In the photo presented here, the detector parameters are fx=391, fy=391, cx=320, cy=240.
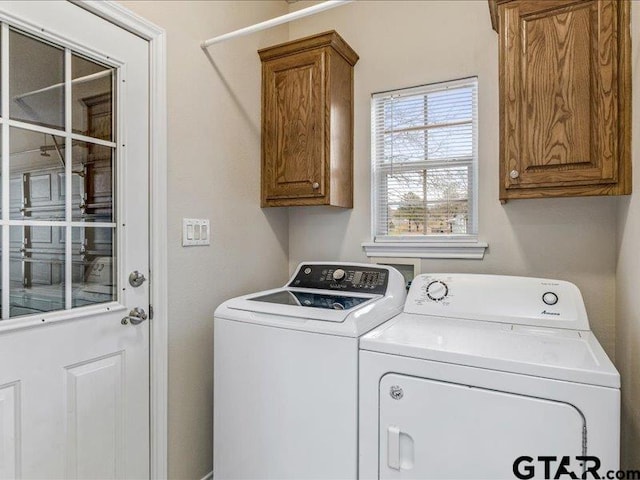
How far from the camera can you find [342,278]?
2.01 metres

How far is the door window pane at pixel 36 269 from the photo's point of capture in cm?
123

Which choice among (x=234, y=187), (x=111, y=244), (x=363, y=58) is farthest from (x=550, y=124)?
(x=111, y=244)

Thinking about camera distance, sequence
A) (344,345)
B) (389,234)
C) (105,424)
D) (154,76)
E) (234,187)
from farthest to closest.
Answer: (389,234) < (234,187) < (154,76) < (105,424) < (344,345)

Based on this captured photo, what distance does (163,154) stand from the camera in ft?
5.44

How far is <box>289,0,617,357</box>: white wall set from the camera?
177 cm

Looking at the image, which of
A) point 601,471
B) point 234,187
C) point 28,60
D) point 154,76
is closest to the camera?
point 601,471

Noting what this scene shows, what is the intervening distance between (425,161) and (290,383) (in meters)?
1.38

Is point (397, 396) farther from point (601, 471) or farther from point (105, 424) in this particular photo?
point (105, 424)

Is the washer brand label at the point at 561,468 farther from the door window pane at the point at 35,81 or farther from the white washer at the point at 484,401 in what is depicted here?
the door window pane at the point at 35,81

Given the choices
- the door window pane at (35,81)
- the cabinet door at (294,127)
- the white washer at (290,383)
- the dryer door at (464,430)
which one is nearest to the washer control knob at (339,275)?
the white washer at (290,383)

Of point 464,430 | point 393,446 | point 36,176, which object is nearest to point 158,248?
point 36,176

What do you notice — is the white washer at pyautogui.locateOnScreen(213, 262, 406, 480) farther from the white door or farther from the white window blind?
the white window blind

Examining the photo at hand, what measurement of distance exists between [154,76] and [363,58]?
1.21 metres

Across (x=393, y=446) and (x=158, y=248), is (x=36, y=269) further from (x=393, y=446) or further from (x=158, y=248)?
(x=393, y=446)
